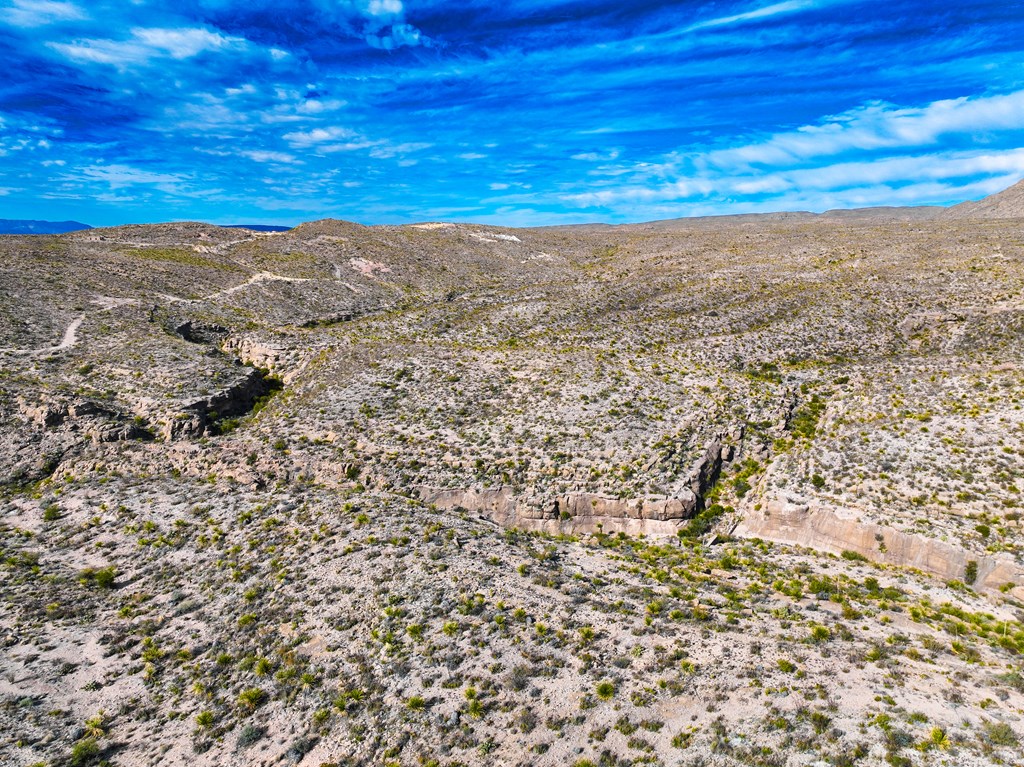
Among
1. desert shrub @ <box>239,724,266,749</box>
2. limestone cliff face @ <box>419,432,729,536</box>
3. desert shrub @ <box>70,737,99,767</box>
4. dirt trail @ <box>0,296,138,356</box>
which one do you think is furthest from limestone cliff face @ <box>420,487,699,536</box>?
dirt trail @ <box>0,296,138,356</box>

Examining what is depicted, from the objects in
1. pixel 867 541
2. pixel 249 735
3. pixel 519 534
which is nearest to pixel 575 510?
pixel 519 534

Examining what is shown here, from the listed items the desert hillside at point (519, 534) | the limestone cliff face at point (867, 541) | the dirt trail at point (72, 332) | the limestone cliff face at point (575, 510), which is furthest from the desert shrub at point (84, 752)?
the dirt trail at point (72, 332)

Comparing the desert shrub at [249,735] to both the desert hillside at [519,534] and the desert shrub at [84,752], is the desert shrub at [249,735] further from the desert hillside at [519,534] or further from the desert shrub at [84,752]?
the desert shrub at [84,752]

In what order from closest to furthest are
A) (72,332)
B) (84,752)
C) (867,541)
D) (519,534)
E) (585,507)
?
(84,752)
(867,541)
(519,534)
(585,507)
(72,332)

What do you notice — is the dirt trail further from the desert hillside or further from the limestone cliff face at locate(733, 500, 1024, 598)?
the limestone cliff face at locate(733, 500, 1024, 598)

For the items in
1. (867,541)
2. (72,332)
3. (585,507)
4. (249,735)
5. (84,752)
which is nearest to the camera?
(84,752)

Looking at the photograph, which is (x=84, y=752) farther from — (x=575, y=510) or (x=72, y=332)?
(x=72, y=332)

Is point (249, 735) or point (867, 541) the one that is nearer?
point (249, 735)
